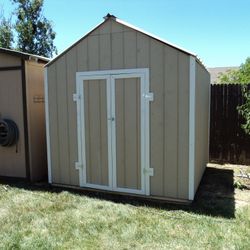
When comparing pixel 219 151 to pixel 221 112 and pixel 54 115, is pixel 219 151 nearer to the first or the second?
pixel 221 112

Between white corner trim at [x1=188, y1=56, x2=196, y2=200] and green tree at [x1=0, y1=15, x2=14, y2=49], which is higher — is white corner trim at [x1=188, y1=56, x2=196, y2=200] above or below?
below

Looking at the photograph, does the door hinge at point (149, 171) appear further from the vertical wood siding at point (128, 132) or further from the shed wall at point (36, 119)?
the shed wall at point (36, 119)

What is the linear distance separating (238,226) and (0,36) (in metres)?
16.2

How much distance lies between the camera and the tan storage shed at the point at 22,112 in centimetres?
526

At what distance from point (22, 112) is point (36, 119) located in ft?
0.90

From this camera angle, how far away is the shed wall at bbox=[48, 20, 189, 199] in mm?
4156

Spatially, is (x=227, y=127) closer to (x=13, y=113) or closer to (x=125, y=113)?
(x=125, y=113)

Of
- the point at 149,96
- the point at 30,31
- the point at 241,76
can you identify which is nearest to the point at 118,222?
the point at 149,96

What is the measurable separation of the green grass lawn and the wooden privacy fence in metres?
2.18

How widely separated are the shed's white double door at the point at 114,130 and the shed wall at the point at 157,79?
13cm

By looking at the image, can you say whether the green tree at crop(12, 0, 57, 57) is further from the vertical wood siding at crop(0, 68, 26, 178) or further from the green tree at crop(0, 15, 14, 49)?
the vertical wood siding at crop(0, 68, 26, 178)

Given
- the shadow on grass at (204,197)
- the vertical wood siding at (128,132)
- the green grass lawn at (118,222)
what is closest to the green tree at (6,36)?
the shadow on grass at (204,197)

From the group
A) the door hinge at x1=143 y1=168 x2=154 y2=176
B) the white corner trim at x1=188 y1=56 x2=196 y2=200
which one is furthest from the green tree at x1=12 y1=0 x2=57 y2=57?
the white corner trim at x1=188 y1=56 x2=196 y2=200

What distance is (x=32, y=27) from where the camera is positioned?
16.0 metres
